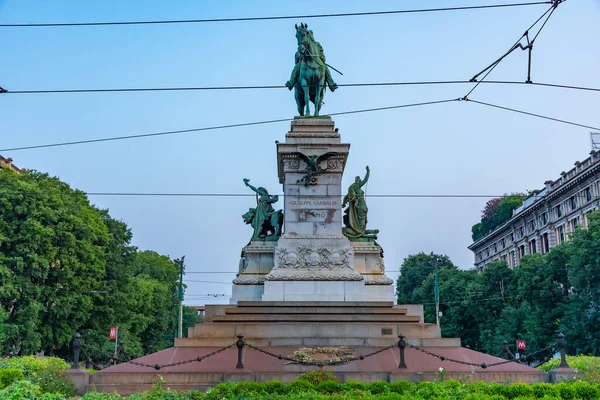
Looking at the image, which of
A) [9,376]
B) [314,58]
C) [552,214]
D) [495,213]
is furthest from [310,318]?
[495,213]

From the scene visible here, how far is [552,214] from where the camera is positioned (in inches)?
3209

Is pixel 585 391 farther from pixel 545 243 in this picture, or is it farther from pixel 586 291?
pixel 545 243

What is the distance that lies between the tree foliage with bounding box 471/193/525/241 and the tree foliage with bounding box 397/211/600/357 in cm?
3060

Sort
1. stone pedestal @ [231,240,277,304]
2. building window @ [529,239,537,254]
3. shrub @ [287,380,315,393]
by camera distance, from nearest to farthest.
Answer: shrub @ [287,380,315,393] → stone pedestal @ [231,240,277,304] → building window @ [529,239,537,254]

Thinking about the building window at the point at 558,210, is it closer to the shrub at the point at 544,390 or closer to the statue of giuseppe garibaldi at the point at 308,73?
the statue of giuseppe garibaldi at the point at 308,73

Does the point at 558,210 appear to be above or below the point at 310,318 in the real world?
above

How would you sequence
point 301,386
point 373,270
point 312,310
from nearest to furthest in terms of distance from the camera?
point 301,386 → point 312,310 → point 373,270

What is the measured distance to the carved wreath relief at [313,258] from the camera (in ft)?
78.2

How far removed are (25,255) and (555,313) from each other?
132ft

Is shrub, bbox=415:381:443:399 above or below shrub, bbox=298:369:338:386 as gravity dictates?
below

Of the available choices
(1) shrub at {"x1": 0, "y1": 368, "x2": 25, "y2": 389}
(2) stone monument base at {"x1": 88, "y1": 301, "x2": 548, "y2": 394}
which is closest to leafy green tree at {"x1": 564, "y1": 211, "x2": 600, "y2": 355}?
(2) stone monument base at {"x1": 88, "y1": 301, "x2": 548, "y2": 394}

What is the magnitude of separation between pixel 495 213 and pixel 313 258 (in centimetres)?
9804

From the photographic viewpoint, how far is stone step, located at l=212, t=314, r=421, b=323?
2088cm

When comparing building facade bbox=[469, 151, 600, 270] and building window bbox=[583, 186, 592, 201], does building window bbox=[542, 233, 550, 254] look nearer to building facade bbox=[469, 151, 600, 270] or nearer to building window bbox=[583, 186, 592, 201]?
building facade bbox=[469, 151, 600, 270]
